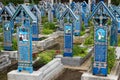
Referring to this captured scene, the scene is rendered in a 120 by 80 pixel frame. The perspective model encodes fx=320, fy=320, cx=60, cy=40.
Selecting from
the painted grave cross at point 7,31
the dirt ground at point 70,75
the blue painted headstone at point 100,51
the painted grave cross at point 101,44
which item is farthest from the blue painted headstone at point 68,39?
the blue painted headstone at point 100,51

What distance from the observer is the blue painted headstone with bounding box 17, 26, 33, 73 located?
9773 mm

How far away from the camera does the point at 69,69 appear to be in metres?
12.3

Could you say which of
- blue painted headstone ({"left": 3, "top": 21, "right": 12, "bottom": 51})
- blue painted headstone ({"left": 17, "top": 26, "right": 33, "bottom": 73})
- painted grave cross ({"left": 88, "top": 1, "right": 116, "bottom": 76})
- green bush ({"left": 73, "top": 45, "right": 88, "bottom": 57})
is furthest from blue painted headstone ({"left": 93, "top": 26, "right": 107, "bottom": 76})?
blue painted headstone ({"left": 3, "top": 21, "right": 12, "bottom": 51})

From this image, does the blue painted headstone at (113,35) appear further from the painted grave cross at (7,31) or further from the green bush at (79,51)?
the painted grave cross at (7,31)

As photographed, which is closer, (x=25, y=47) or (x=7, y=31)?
(x=25, y=47)

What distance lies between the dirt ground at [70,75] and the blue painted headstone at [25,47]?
1.75 m

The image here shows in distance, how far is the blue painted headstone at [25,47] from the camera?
9773 mm

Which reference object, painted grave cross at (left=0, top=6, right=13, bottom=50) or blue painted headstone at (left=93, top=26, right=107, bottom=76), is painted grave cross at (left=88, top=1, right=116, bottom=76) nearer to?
blue painted headstone at (left=93, top=26, right=107, bottom=76)

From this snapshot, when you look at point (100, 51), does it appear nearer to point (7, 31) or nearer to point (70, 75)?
point (70, 75)

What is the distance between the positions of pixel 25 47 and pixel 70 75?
2.45 m

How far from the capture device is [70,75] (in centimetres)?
1151

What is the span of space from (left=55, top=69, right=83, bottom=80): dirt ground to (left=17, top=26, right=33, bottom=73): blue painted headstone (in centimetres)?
175

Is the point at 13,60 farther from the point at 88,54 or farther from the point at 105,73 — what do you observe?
the point at 105,73

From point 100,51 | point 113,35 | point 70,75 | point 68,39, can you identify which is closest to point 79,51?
point 68,39
